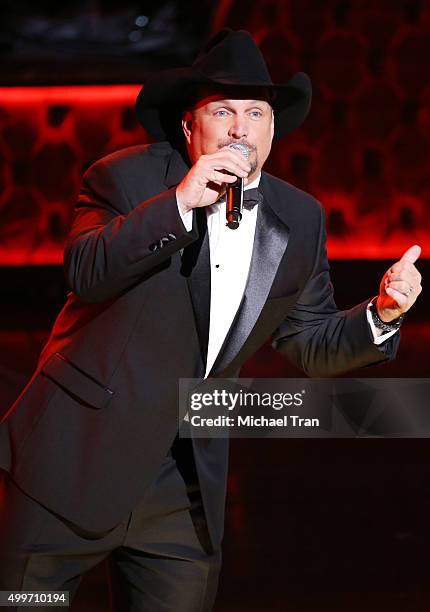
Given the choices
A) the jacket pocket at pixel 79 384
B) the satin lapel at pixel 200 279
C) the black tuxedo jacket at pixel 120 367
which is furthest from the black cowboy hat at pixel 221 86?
the jacket pocket at pixel 79 384

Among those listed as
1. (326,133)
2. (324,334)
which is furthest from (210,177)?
(326,133)

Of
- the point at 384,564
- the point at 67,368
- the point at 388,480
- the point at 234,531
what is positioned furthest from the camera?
the point at 388,480

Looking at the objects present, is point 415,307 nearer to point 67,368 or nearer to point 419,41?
point 419,41

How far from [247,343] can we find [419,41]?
5923 mm

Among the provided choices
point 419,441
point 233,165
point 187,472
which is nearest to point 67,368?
point 187,472

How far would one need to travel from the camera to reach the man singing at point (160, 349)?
168 cm

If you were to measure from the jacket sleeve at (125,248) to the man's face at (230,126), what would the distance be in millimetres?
162

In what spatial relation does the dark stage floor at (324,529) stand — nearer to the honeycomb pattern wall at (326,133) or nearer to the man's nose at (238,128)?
the man's nose at (238,128)

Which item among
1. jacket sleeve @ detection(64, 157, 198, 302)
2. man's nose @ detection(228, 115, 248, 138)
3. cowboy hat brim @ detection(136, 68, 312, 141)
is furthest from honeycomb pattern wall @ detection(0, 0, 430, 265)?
jacket sleeve @ detection(64, 157, 198, 302)

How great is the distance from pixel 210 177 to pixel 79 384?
17.0 inches

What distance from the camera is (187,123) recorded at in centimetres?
178

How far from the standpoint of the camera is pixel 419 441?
163 inches

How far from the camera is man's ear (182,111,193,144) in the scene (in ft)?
5.80

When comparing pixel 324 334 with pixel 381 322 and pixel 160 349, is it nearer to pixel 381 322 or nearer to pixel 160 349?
pixel 381 322
